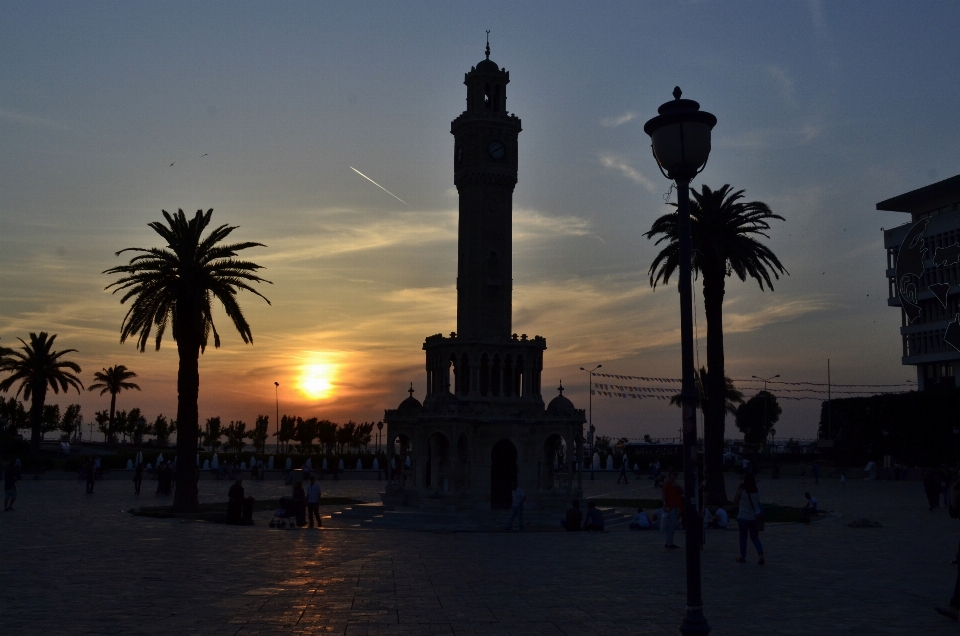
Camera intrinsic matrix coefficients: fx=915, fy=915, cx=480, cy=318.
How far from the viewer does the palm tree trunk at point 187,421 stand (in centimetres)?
3528

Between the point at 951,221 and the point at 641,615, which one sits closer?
the point at 641,615

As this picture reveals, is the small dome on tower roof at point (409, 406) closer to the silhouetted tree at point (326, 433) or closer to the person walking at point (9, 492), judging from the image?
the person walking at point (9, 492)

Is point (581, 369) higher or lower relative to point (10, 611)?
higher

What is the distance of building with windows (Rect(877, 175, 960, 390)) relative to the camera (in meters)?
90.0

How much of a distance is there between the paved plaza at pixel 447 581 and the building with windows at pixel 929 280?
224 feet

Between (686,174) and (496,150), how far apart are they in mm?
40445

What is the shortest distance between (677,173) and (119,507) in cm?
3430

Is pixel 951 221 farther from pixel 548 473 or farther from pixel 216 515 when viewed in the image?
pixel 216 515

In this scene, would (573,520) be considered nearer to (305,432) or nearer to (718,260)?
(718,260)

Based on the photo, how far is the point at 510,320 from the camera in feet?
165

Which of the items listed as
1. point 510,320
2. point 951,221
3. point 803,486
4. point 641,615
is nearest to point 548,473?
point 510,320


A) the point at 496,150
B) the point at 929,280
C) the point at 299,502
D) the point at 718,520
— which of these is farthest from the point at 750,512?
the point at 929,280

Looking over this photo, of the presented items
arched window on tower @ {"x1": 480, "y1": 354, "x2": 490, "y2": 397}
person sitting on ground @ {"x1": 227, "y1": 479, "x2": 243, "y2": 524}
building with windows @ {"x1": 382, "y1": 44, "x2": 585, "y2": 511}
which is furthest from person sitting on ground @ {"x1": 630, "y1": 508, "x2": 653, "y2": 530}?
arched window on tower @ {"x1": 480, "y1": 354, "x2": 490, "y2": 397}

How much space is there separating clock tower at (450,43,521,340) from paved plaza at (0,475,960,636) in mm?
20540
